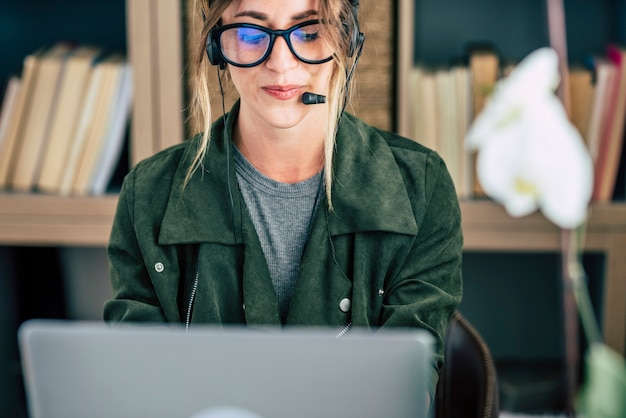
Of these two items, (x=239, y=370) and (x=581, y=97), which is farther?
(x=581, y=97)

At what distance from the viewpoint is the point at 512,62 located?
6.63 ft

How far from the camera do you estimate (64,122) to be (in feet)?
6.66

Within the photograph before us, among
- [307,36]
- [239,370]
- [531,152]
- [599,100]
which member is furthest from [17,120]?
[531,152]

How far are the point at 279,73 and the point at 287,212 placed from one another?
261 mm

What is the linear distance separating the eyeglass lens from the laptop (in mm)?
677

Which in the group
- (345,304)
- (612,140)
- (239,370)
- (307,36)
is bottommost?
(345,304)

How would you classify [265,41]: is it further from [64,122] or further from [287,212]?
[64,122]

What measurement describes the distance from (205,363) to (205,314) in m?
0.68

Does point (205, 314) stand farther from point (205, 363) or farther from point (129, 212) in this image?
point (205, 363)

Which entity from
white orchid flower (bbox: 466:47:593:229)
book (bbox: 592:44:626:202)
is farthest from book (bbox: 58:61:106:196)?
white orchid flower (bbox: 466:47:593:229)

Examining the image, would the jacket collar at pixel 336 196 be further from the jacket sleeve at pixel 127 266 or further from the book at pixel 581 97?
the book at pixel 581 97

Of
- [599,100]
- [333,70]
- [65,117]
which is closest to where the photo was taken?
[333,70]

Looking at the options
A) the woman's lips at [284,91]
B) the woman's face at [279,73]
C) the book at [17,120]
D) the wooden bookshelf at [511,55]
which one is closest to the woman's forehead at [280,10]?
the woman's face at [279,73]

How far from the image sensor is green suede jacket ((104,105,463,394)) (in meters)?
1.36
